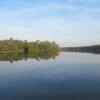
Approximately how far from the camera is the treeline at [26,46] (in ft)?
366

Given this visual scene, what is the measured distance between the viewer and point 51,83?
25016 mm

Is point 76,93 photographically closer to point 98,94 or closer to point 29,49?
point 98,94

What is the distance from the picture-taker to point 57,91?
2103 cm

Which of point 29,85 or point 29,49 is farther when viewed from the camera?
point 29,49

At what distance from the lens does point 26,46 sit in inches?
4638

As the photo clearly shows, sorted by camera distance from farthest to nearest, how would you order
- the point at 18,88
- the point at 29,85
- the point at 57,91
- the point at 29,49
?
the point at 29,49, the point at 29,85, the point at 18,88, the point at 57,91

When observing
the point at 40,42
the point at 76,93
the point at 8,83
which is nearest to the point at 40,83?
the point at 8,83

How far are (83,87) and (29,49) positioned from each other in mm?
95464

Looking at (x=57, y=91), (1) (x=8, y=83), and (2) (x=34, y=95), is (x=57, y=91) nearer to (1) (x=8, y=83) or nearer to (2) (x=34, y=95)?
(2) (x=34, y=95)

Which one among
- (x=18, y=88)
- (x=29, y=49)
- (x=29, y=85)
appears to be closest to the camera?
(x=18, y=88)

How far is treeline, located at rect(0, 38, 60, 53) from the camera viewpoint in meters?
112

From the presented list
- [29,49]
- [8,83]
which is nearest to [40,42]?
[29,49]

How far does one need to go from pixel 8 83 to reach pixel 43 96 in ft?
21.3

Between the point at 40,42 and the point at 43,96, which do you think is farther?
the point at 40,42
